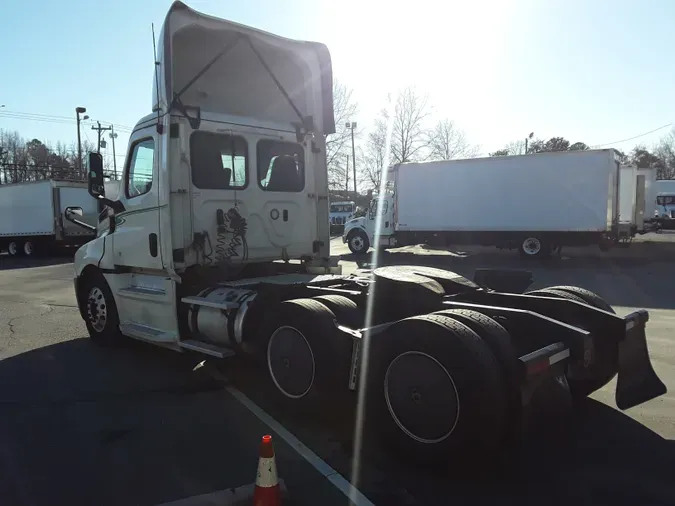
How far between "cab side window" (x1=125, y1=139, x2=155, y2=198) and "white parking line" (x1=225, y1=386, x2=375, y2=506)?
272 centimetres

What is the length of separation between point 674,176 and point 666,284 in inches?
2717

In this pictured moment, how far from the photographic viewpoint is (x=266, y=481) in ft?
9.26

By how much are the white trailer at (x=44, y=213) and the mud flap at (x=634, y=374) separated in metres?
23.9

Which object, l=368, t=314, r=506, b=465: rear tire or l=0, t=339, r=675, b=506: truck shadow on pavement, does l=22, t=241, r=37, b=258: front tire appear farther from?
l=368, t=314, r=506, b=465: rear tire

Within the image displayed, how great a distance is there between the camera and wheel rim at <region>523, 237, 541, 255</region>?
1909 cm

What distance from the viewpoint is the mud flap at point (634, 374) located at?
4.12m

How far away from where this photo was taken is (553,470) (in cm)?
358

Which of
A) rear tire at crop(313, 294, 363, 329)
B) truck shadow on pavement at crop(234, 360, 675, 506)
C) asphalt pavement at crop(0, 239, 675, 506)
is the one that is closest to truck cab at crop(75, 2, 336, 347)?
asphalt pavement at crop(0, 239, 675, 506)

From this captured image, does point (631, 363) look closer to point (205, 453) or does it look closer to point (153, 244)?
point (205, 453)

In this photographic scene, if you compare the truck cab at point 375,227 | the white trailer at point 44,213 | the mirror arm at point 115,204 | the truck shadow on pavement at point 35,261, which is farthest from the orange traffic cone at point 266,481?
the white trailer at point 44,213

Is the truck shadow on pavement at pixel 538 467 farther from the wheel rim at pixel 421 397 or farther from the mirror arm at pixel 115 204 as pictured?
the mirror arm at pixel 115 204

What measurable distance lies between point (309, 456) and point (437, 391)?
1102 millimetres

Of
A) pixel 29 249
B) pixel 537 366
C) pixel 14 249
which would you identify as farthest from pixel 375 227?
pixel 537 366

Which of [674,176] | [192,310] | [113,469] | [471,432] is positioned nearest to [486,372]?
[471,432]
